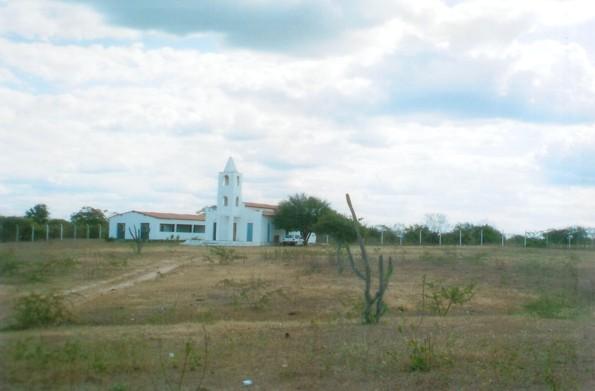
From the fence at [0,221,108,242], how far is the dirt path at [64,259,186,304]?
292 inches

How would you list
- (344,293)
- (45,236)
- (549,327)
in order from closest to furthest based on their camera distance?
(549,327) → (344,293) → (45,236)

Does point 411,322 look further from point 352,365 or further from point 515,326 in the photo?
point 352,365

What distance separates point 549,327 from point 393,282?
408 inches

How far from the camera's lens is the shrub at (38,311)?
13.7 m

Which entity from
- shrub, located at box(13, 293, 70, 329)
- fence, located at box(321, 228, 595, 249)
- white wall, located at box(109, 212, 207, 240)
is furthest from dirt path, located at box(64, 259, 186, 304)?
white wall, located at box(109, 212, 207, 240)

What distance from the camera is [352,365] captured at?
958 centimetres

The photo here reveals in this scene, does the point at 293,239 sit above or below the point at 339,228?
below

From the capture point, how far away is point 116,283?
23094 millimetres

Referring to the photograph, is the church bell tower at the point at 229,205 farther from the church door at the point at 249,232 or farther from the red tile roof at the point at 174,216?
the red tile roof at the point at 174,216

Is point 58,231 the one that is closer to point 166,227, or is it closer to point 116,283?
point 166,227

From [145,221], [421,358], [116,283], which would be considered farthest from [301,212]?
[421,358]

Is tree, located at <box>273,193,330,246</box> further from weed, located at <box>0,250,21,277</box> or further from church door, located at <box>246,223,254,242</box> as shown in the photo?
weed, located at <box>0,250,21,277</box>

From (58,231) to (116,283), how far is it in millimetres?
30649

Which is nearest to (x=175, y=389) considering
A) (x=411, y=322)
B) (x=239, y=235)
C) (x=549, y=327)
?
(x=411, y=322)
